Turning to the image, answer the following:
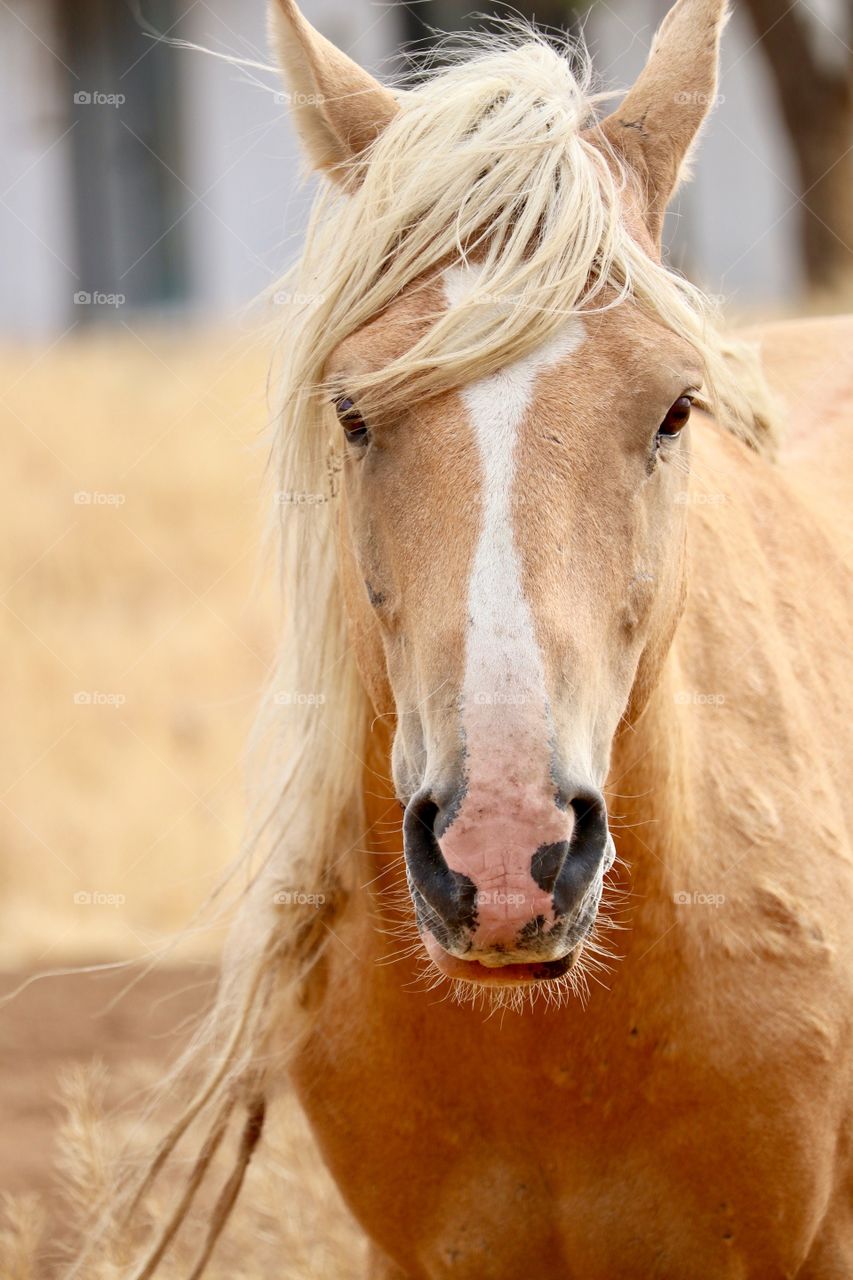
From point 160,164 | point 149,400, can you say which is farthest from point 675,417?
point 160,164

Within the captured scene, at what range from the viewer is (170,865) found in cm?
627

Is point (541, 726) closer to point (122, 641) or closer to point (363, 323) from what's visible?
point (363, 323)

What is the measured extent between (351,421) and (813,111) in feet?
37.7

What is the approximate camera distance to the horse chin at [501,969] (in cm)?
190

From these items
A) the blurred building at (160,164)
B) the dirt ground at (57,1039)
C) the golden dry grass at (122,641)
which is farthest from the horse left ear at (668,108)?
the blurred building at (160,164)

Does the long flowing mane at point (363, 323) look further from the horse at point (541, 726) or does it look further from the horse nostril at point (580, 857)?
the horse nostril at point (580, 857)

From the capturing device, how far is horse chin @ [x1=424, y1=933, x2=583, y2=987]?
1.90 meters

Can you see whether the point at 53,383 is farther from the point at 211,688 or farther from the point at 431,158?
the point at 431,158

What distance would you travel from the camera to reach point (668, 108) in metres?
2.42

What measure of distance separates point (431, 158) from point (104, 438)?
8.76 metres

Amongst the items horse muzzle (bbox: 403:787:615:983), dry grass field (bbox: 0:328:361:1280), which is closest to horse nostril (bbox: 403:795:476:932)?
horse muzzle (bbox: 403:787:615:983)

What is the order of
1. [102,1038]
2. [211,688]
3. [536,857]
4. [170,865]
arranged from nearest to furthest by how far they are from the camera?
[536,857]
[102,1038]
[170,865]
[211,688]

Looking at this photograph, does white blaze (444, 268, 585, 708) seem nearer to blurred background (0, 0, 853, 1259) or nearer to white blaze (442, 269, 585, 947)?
white blaze (442, 269, 585, 947)

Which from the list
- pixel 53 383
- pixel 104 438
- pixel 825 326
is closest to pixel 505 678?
pixel 825 326
